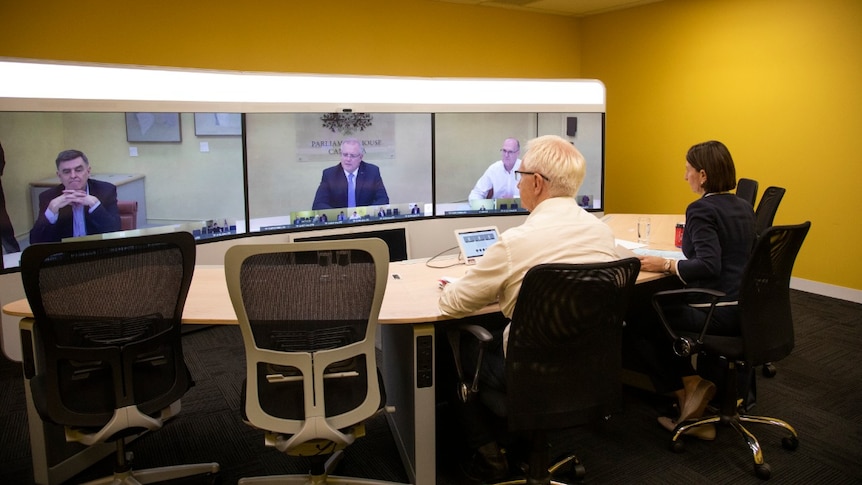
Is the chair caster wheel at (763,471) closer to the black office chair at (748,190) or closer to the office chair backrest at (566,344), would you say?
the office chair backrest at (566,344)

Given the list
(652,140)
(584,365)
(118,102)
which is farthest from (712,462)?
(652,140)

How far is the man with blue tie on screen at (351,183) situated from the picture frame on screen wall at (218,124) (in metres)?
0.70

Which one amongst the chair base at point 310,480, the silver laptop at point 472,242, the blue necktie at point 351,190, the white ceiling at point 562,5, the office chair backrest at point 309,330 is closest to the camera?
the office chair backrest at point 309,330

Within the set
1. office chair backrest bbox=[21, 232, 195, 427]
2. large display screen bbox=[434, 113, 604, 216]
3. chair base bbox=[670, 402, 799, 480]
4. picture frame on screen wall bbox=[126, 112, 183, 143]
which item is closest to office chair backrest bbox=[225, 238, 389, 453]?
office chair backrest bbox=[21, 232, 195, 427]

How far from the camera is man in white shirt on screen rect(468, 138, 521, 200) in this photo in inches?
187

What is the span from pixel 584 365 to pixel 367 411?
0.72 meters

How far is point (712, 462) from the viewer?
267 cm

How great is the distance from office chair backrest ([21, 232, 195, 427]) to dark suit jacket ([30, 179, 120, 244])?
66.2 inches

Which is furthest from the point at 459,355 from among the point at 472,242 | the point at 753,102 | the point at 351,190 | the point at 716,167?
the point at 753,102

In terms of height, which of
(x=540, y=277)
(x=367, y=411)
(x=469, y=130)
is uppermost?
(x=469, y=130)

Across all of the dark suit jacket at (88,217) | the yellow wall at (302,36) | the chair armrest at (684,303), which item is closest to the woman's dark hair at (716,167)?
the chair armrest at (684,303)

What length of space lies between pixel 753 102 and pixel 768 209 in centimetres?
195

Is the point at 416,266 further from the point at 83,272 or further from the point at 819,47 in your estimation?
the point at 819,47

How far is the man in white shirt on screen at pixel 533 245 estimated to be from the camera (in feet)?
6.68
